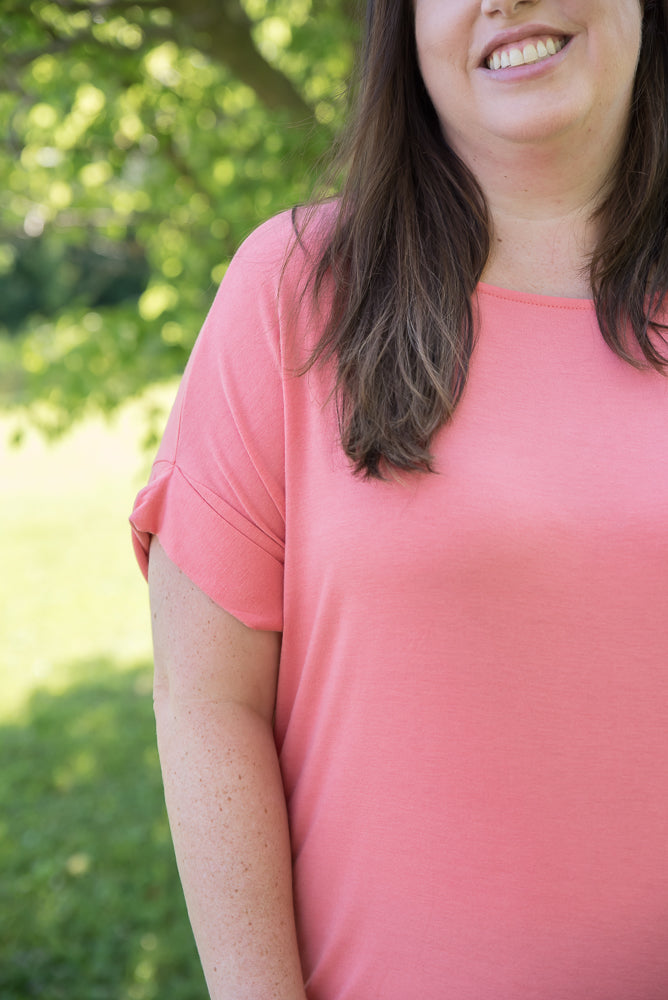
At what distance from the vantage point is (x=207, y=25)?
Result: 370 cm

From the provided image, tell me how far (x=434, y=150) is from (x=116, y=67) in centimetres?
245

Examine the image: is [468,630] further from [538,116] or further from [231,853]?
[538,116]

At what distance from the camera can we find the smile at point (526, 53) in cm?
149

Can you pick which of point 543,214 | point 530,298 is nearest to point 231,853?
point 530,298

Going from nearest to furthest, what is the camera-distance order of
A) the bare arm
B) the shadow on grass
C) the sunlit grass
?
1. the bare arm
2. the shadow on grass
3. the sunlit grass

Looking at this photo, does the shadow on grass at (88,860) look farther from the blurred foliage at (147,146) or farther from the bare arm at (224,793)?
the bare arm at (224,793)

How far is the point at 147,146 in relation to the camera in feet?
13.8

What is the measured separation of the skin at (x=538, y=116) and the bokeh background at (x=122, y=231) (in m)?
1.38

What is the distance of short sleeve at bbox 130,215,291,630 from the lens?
1457 mm

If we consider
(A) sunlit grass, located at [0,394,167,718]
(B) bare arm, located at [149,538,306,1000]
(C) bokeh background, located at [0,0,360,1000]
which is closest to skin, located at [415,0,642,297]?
(B) bare arm, located at [149,538,306,1000]

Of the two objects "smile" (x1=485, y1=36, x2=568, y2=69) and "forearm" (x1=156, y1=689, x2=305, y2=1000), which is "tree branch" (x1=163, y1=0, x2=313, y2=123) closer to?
"smile" (x1=485, y1=36, x2=568, y2=69)

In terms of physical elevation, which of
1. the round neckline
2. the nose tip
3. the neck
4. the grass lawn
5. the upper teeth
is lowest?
the grass lawn

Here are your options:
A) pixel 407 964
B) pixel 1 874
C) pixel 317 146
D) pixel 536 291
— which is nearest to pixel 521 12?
pixel 536 291

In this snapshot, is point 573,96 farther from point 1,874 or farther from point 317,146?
point 1,874
